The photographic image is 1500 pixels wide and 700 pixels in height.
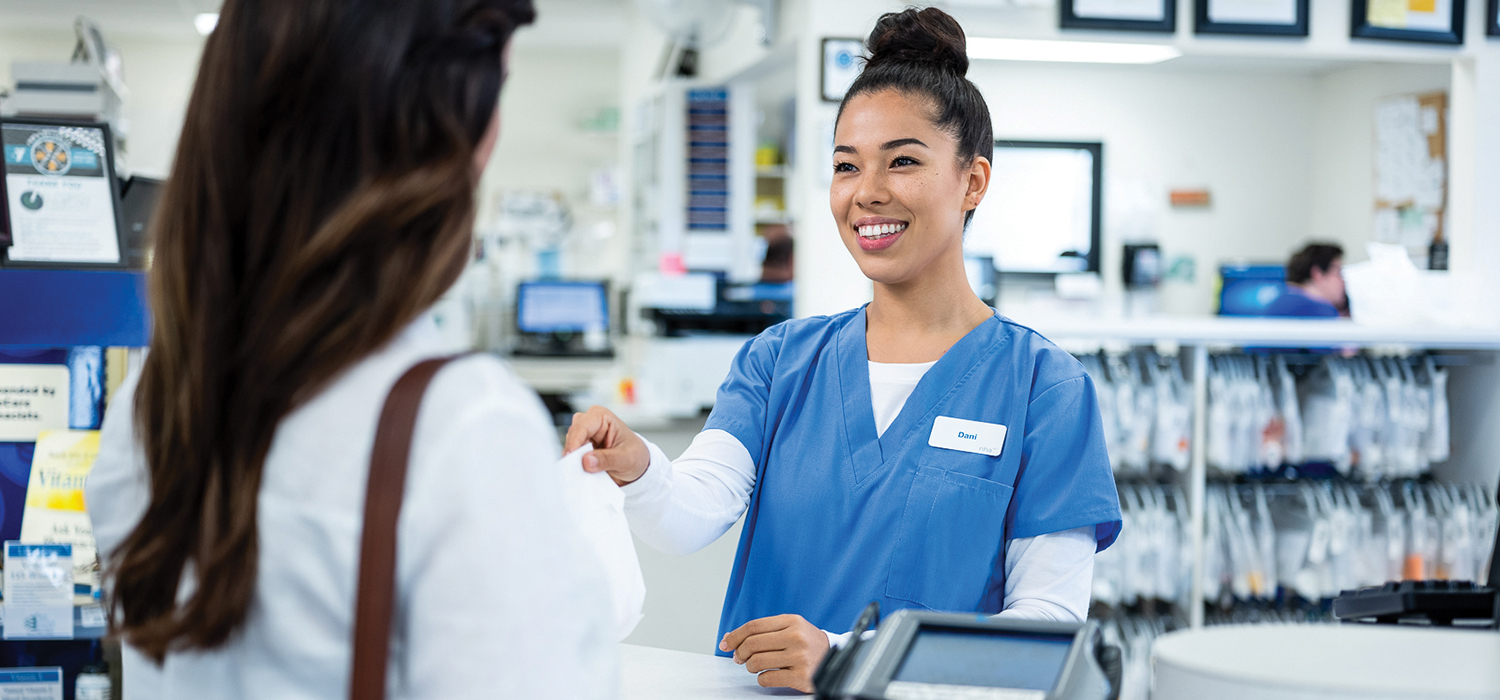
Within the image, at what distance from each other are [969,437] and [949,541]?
0.14 metres

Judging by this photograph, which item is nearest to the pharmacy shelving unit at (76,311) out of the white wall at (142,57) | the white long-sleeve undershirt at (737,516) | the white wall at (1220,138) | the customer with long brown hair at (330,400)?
the white long-sleeve undershirt at (737,516)

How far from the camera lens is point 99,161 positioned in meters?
1.70

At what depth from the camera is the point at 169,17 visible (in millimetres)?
8414

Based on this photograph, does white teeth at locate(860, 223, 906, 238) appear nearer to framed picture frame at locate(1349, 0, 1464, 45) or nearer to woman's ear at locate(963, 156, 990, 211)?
woman's ear at locate(963, 156, 990, 211)

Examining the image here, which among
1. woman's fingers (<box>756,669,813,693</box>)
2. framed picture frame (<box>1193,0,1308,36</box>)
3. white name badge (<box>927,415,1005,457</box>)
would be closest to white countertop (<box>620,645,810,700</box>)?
woman's fingers (<box>756,669,813,693</box>)

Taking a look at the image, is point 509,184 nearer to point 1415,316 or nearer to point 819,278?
point 819,278

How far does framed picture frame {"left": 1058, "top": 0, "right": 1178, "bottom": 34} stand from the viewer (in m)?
3.95

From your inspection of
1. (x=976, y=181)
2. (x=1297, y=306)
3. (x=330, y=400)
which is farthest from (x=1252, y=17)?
(x=330, y=400)

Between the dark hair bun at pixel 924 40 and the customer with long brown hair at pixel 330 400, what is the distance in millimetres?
967

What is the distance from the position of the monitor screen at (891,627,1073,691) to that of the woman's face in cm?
72

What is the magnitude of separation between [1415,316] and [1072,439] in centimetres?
289

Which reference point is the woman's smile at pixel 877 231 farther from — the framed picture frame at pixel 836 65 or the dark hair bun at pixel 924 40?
the framed picture frame at pixel 836 65

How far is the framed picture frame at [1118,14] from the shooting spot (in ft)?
13.0

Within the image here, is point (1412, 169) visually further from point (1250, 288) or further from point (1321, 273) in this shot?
point (1250, 288)
